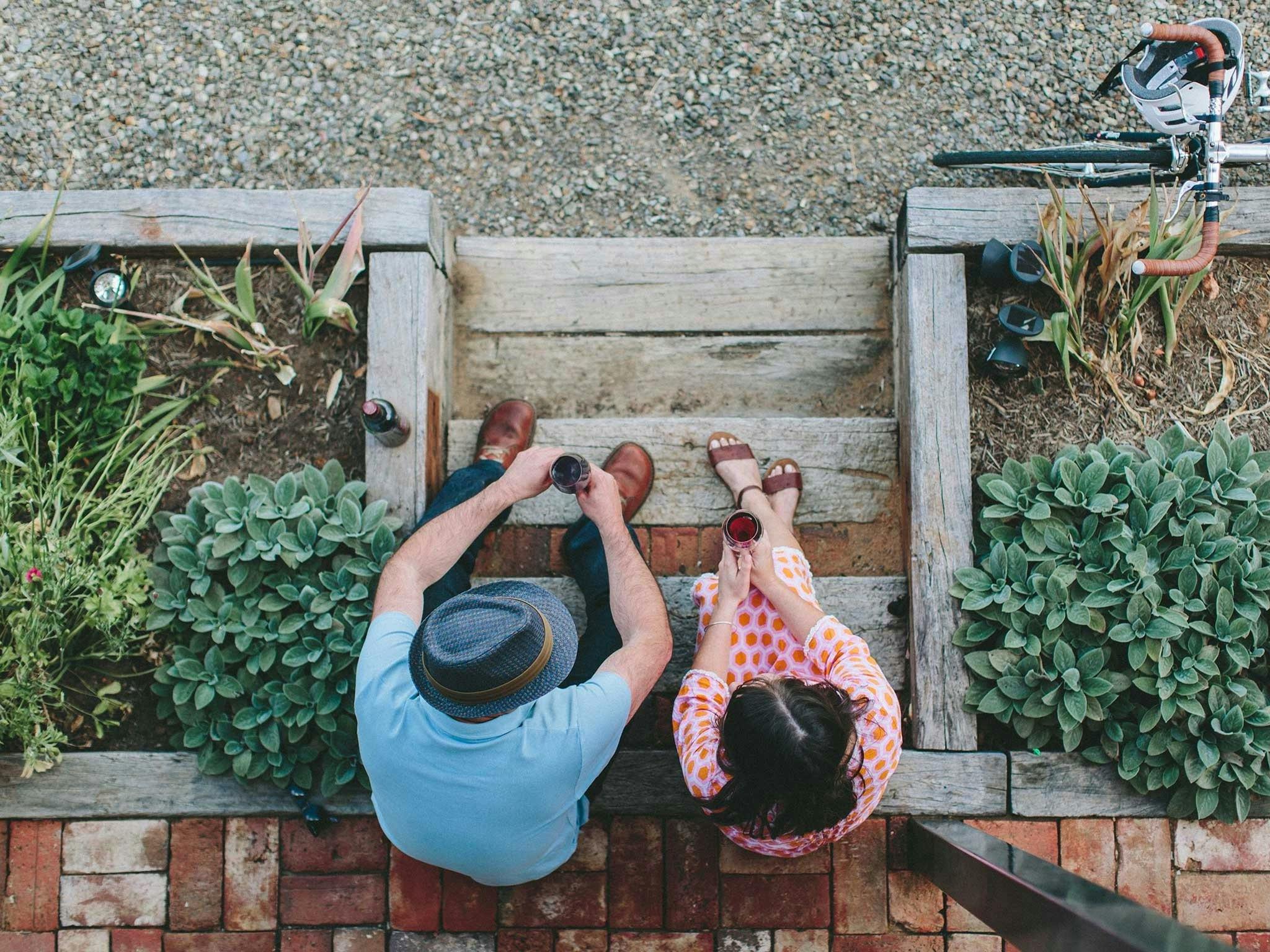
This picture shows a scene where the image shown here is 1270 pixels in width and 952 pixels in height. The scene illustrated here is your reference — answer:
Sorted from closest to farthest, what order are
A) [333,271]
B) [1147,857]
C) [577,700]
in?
[577,700], [1147,857], [333,271]

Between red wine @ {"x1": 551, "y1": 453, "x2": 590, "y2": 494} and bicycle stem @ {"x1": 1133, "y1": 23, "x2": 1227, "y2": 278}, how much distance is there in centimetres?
148

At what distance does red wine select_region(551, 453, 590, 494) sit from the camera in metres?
2.28

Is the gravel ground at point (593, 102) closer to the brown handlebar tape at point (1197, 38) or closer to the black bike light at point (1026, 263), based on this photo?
the black bike light at point (1026, 263)

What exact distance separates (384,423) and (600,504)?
26.9 inches

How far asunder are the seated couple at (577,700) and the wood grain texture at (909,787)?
0.83 ft

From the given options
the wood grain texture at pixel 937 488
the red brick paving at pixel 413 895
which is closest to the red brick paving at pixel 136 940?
the red brick paving at pixel 413 895

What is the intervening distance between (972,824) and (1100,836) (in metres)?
0.37

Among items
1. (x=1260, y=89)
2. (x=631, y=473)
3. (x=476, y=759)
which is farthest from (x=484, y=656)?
(x=1260, y=89)

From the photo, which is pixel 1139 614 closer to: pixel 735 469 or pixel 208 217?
pixel 735 469

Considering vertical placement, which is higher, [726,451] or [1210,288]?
[1210,288]

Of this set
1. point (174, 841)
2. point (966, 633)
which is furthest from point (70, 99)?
point (966, 633)

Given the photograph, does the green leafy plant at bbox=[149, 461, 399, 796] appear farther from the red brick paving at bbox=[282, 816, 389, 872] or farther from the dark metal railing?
the dark metal railing

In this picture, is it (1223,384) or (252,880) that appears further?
(1223,384)

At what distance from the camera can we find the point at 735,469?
8.71 ft
